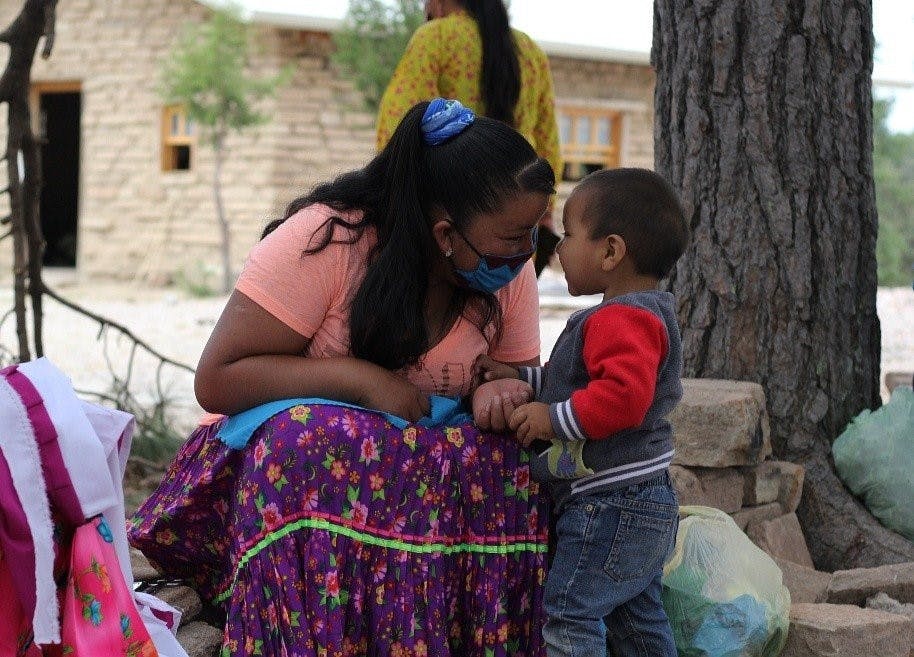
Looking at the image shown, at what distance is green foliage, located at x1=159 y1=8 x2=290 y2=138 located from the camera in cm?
1291

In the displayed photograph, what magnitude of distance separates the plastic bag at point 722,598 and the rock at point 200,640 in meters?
1.04

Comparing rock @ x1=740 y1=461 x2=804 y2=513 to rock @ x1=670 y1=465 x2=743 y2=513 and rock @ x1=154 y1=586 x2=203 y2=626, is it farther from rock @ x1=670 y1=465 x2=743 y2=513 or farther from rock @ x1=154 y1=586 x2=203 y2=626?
rock @ x1=154 y1=586 x2=203 y2=626

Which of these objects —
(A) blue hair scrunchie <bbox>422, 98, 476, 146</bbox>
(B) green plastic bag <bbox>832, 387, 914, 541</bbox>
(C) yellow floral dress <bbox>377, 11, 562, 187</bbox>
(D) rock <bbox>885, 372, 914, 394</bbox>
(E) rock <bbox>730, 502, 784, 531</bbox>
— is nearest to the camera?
(A) blue hair scrunchie <bbox>422, 98, 476, 146</bbox>

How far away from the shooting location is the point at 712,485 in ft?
11.4

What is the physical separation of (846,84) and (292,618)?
2.50 metres

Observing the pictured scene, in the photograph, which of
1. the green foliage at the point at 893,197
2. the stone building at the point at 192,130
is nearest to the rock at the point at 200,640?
the stone building at the point at 192,130

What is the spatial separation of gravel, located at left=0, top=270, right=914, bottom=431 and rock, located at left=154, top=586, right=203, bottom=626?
3.67m

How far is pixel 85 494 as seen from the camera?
2102 mm

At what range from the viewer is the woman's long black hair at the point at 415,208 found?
2508 millimetres

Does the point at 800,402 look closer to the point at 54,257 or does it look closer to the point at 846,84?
the point at 846,84

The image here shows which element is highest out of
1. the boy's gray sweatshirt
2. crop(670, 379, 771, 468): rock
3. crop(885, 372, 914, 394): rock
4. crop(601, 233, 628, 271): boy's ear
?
crop(601, 233, 628, 271): boy's ear

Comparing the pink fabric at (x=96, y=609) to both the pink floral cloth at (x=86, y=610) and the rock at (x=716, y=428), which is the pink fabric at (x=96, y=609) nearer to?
the pink floral cloth at (x=86, y=610)

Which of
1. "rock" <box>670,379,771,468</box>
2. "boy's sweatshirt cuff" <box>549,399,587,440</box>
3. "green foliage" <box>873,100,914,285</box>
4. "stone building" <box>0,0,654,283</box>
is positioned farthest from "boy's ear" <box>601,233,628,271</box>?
"green foliage" <box>873,100,914,285</box>

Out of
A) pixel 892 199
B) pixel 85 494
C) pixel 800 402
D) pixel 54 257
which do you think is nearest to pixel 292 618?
pixel 85 494
